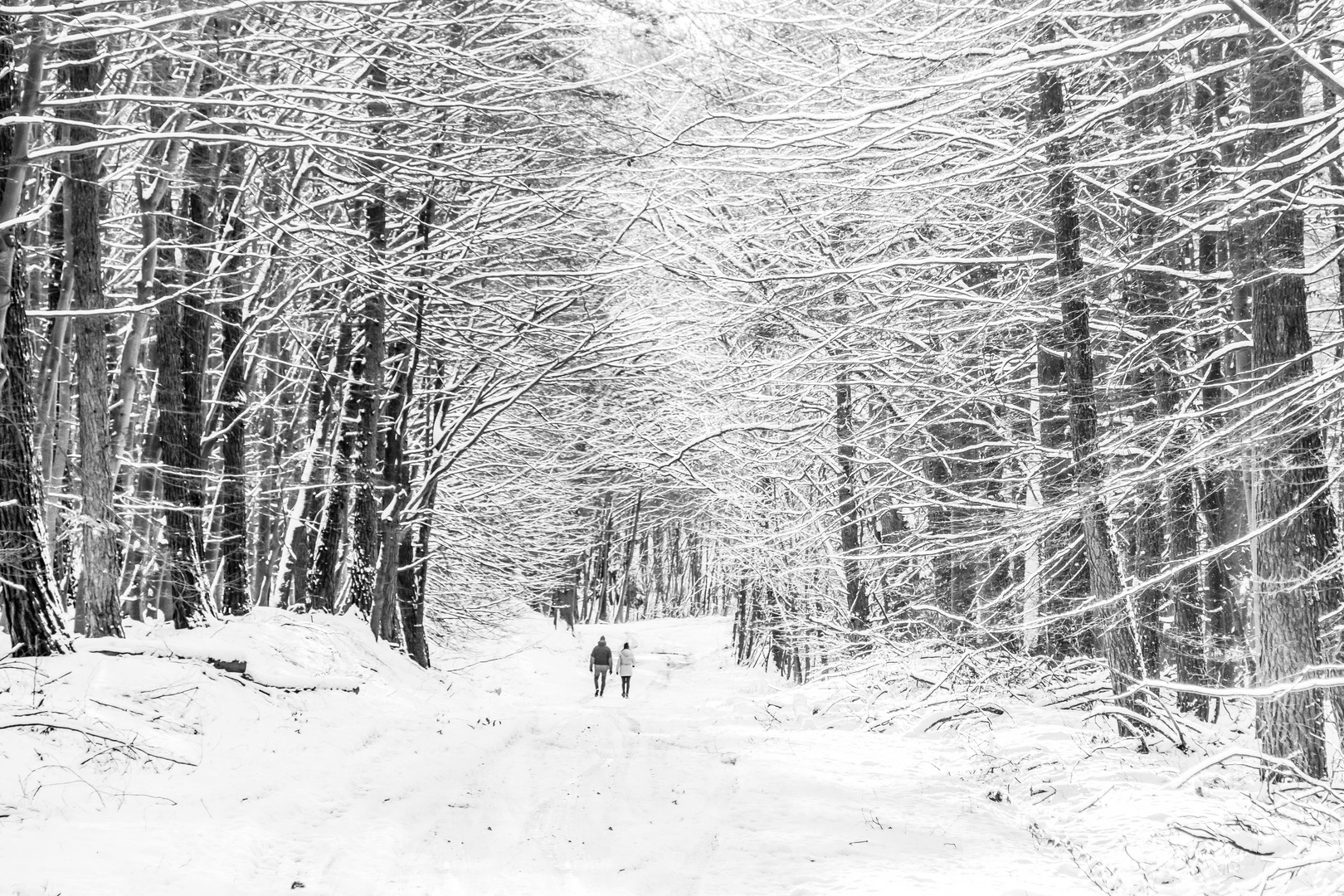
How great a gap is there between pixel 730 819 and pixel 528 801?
1.83 metres

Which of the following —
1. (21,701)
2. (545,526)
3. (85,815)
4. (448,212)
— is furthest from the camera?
(545,526)

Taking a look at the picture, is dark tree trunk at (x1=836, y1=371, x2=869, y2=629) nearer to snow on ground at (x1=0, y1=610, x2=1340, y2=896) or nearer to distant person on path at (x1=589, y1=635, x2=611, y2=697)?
snow on ground at (x1=0, y1=610, x2=1340, y2=896)

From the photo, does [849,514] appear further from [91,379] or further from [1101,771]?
[91,379]

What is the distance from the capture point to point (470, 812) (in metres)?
7.98

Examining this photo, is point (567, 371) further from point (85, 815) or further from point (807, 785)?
point (85, 815)

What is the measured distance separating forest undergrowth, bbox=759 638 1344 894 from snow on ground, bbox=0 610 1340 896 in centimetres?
4

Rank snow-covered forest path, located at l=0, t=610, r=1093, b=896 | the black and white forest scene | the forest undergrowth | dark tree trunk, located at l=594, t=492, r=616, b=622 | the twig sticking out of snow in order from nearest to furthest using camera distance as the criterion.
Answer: snow-covered forest path, located at l=0, t=610, r=1093, b=896 → the forest undergrowth → the black and white forest scene → the twig sticking out of snow → dark tree trunk, located at l=594, t=492, r=616, b=622

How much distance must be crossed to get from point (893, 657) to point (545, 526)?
70.2 feet

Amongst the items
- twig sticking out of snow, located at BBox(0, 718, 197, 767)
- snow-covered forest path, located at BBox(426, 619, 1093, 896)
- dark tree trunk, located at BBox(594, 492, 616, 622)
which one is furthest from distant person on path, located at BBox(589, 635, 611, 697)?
dark tree trunk, located at BBox(594, 492, 616, 622)

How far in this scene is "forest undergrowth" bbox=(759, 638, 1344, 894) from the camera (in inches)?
249

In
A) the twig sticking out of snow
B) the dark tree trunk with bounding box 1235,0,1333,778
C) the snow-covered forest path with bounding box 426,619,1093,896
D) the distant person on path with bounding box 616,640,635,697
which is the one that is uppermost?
the dark tree trunk with bounding box 1235,0,1333,778

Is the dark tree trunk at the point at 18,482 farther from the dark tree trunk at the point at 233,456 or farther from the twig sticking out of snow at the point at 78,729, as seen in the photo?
the dark tree trunk at the point at 233,456

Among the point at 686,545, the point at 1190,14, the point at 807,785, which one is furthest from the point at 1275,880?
the point at 686,545

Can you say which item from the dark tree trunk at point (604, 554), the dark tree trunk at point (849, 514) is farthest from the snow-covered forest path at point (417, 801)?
the dark tree trunk at point (604, 554)
